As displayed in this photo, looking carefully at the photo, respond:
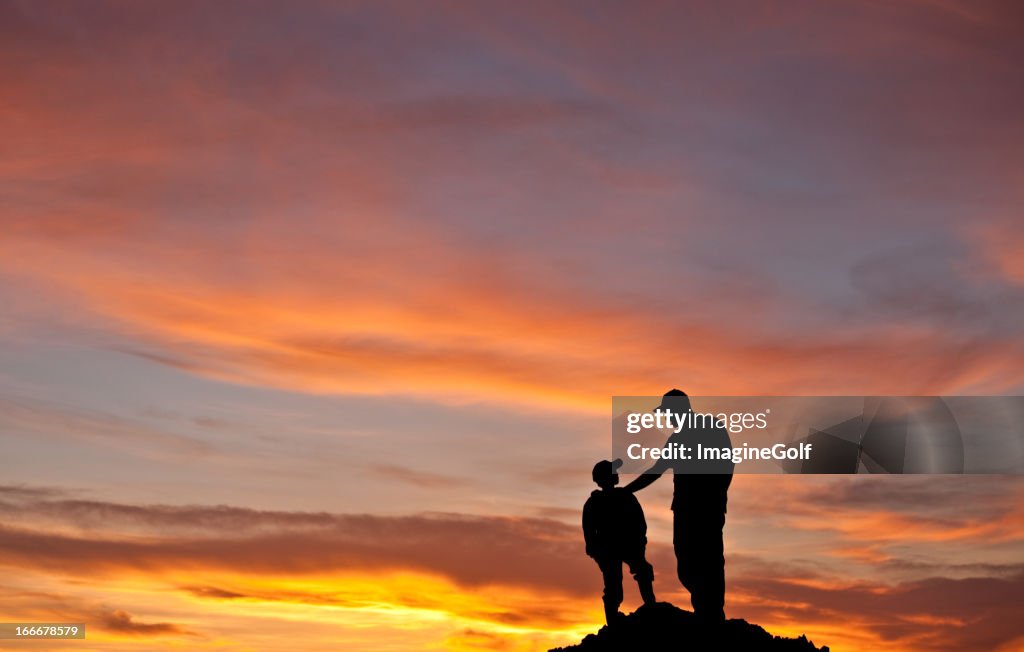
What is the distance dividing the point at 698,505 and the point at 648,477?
107 cm

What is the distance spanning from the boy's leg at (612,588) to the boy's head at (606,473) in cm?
175

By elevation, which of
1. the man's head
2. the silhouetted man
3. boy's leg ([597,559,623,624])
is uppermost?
the man's head

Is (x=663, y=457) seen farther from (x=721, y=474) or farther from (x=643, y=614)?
(x=643, y=614)

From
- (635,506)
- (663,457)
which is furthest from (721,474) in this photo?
(635,506)

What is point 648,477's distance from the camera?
19.6 m

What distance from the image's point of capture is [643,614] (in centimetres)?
2136

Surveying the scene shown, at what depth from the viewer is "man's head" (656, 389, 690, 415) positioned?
63.0ft

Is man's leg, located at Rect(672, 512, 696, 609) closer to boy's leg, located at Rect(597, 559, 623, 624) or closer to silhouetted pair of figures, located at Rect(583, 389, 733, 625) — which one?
silhouetted pair of figures, located at Rect(583, 389, 733, 625)

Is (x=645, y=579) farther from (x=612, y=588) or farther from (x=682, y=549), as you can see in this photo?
(x=682, y=549)

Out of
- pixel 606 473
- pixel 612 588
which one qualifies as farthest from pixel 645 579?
pixel 606 473

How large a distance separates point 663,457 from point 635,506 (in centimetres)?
217

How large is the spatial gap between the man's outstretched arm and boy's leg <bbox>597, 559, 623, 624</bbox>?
228 centimetres

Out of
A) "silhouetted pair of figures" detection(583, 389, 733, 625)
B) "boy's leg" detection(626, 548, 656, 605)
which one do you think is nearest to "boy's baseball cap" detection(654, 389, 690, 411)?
"silhouetted pair of figures" detection(583, 389, 733, 625)

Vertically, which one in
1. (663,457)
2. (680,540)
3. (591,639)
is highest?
(663,457)
